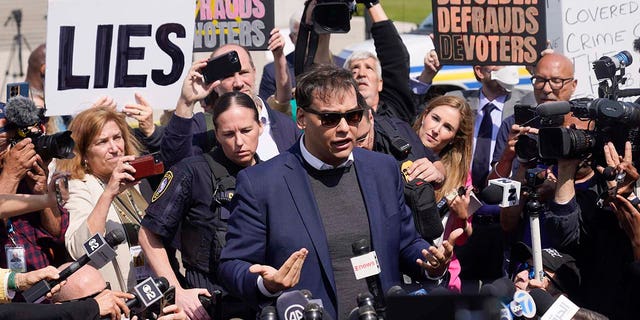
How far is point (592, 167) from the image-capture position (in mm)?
6289

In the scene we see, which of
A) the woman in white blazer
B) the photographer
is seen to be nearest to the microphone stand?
the woman in white blazer

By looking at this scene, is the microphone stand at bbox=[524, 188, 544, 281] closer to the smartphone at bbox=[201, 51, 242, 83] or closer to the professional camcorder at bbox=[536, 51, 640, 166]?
the professional camcorder at bbox=[536, 51, 640, 166]

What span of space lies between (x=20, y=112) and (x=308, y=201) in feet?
5.12

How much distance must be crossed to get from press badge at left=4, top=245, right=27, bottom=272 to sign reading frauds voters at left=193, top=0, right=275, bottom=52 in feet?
8.96

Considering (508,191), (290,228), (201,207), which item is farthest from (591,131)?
(201,207)

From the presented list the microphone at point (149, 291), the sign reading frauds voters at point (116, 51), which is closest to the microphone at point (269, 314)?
the microphone at point (149, 291)

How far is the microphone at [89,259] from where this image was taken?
5.41 meters

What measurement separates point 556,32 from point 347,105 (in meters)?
3.53

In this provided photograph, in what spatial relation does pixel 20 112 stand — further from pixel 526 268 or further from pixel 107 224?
pixel 526 268

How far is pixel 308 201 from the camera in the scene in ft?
17.0

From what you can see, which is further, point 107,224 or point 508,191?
point 107,224

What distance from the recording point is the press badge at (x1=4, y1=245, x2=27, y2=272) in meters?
5.94

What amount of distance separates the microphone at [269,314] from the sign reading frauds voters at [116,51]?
2891mm

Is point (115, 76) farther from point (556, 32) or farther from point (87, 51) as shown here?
point (556, 32)
